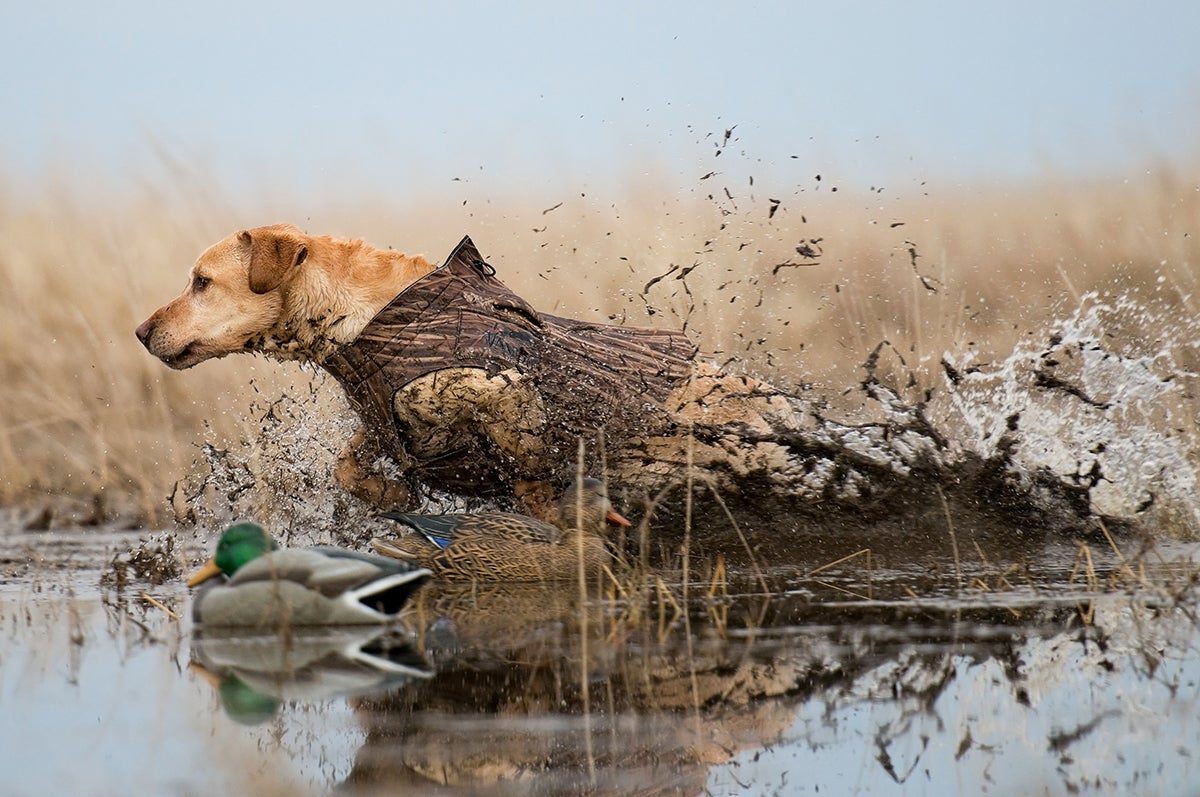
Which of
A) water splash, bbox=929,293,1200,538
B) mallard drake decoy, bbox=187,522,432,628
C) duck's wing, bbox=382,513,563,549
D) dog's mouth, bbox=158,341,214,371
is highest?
dog's mouth, bbox=158,341,214,371

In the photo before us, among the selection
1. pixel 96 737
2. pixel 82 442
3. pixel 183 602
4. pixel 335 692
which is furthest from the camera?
pixel 82 442

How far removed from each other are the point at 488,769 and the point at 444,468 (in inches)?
130

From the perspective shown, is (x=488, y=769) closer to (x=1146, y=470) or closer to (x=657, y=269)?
(x=1146, y=470)

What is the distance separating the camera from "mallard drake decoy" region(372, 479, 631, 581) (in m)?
5.70

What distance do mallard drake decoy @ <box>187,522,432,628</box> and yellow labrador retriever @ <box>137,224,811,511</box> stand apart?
58.9 inches

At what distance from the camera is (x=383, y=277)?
6336mm

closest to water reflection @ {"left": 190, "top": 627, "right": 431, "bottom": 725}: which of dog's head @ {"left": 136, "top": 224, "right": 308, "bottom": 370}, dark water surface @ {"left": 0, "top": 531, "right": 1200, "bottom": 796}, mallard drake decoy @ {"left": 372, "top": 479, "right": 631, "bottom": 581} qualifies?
dark water surface @ {"left": 0, "top": 531, "right": 1200, "bottom": 796}

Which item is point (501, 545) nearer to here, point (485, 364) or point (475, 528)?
point (475, 528)

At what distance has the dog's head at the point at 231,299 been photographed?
6.29 metres

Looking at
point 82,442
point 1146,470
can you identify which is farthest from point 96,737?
point 82,442

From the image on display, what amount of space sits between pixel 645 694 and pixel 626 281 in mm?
7811

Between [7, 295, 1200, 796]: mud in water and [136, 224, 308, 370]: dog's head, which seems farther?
[136, 224, 308, 370]: dog's head

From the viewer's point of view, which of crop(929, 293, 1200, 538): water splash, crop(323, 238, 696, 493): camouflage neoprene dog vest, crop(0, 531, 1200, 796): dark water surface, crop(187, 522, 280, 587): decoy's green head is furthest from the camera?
crop(929, 293, 1200, 538): water splash

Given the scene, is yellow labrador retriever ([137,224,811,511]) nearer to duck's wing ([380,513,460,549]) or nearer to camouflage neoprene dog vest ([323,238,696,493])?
camouflage neoprene dog vest ([323,238,696,493])
